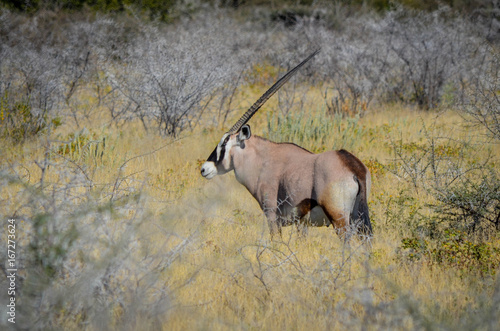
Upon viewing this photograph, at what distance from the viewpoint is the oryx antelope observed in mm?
4383

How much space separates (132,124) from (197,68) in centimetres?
186

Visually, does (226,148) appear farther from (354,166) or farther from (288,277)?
(288,277)

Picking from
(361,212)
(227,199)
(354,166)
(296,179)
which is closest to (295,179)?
(296,179)

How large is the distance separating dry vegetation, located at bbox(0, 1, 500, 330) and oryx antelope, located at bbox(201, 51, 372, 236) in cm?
26

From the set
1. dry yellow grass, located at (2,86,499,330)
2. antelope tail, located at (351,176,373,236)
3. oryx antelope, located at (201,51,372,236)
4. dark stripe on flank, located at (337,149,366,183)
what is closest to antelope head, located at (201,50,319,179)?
oryx antelope, located at (201,51,372,236)

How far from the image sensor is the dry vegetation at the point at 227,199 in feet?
10.4

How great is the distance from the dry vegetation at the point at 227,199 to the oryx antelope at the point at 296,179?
259mm

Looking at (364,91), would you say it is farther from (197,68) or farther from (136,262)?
(136,262)

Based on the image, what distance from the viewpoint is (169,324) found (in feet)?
10.6

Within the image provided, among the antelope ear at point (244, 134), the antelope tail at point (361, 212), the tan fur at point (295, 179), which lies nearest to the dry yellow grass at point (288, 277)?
the antelope tail at point (361, 212)

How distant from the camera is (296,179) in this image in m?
4.73

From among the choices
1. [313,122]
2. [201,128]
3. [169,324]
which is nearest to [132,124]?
[201,128]

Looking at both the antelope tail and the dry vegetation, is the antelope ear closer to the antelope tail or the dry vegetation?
the dry vegetation

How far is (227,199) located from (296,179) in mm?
1362
